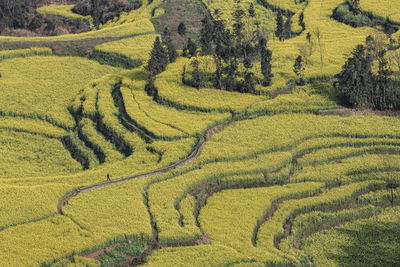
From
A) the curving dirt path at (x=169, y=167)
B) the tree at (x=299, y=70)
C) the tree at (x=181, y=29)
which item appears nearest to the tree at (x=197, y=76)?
the curving dirt path at (x=169, y=167)

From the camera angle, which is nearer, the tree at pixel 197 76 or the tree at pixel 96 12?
the tree at pixel 197 76

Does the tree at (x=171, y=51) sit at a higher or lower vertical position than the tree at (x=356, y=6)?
lower

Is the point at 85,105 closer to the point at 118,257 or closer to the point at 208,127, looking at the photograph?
the point at 208,127

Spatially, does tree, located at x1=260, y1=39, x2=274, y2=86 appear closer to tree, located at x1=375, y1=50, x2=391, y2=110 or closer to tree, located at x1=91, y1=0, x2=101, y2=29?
tree, located at x1=375, y1=50, x2=391, y2=110

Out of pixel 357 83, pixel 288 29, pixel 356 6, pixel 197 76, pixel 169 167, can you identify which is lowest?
pixel 169 167

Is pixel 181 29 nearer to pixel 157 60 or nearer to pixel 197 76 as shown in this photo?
pixel 157 60

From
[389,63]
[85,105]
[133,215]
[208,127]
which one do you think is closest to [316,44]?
[389,63]

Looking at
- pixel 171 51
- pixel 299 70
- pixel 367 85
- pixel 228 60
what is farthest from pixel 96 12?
pixel 367 85

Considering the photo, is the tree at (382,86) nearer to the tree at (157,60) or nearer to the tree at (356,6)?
the tree at (157,60)
